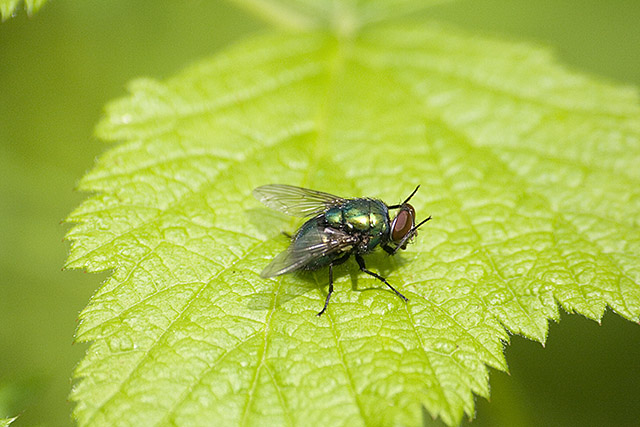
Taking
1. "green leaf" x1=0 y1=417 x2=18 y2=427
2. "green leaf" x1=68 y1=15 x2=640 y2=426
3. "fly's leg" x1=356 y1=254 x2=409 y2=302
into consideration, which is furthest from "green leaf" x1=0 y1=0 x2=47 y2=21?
"fly's leg" x1=356 y1=254 x2=409 y2=302

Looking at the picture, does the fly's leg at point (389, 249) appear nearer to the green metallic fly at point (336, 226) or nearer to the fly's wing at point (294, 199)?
the green metallic fly at point (336, 226)

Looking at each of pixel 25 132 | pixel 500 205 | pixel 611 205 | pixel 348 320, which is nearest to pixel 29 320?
pixel 25 132

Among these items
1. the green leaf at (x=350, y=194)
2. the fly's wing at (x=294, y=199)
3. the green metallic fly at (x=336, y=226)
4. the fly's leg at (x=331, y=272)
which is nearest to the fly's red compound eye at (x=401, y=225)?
the green metallic fly at (x=336, y=226)

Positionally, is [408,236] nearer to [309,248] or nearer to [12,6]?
[309,248]

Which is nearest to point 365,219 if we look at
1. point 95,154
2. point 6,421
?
point 6,421

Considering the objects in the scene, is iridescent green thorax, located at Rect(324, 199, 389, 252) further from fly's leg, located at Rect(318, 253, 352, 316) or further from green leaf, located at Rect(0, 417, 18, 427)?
green leaf, located at Rect(0, 417, 18, 427)

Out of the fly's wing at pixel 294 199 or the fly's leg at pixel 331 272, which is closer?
the fly's leg at pixel 331 272
